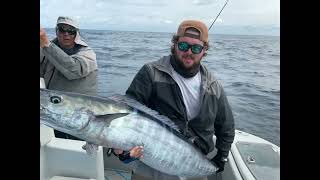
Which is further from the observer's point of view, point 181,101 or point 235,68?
point 235,68

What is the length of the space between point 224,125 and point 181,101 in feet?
1.24

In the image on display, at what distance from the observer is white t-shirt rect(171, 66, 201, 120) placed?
2.21 meters

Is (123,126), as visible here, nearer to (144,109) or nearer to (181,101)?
(144,109)

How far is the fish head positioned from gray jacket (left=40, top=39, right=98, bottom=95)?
0.93m

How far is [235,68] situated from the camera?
4.48m

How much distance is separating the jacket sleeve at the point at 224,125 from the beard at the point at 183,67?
0.85 feet

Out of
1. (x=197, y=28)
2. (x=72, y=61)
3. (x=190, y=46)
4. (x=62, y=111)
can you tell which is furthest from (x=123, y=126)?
(x=72, y=61)

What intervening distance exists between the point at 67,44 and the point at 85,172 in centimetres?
96

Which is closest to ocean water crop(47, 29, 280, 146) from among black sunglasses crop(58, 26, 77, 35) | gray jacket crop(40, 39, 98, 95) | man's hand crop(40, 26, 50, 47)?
gray jacket crop(40, 39, 98, 95)

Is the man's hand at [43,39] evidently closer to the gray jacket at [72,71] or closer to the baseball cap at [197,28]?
the gray jacket at [72,71]

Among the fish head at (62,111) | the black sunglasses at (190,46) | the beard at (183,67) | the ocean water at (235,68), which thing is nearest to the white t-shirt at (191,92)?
the beard at (183,67)

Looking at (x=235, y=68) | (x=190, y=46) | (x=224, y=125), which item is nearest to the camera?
(x=190, y=46)
